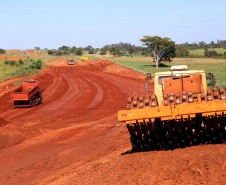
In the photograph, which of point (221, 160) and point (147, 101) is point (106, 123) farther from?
point (221, 160)

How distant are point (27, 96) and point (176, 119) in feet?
57.2

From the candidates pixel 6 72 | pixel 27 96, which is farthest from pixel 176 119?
pixel 6 72

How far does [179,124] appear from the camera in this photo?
8.79 meters

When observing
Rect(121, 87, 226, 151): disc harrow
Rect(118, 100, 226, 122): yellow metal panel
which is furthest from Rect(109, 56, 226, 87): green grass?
Rect(118, 100, 226, 122): yellow metal panel

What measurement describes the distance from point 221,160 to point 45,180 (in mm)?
4837

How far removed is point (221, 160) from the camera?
24.2ft

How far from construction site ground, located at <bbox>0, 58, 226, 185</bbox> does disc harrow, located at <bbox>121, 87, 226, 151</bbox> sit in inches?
15.0

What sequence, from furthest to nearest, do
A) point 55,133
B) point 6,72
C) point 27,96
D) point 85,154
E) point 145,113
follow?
point 6,72, point 27,96, point 55,133, point 85,154, point 145,113

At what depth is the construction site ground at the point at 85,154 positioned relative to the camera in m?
7.18

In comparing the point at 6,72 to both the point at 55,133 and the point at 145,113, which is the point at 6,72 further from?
the point at 145,113

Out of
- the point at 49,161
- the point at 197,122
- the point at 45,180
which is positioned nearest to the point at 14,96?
the point at 49,161

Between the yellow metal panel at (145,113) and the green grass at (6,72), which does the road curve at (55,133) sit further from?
the green grass at (6,72)

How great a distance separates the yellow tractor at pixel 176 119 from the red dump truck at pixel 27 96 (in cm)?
1586

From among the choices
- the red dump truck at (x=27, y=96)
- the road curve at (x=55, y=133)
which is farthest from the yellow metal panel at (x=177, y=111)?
the red dump truck at (x=27, y=96)
